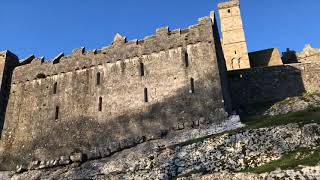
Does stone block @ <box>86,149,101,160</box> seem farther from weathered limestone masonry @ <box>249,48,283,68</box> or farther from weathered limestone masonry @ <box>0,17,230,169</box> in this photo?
weathered limestone masonry @ <box>249,48,283,68</box>

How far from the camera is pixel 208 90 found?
107 feet

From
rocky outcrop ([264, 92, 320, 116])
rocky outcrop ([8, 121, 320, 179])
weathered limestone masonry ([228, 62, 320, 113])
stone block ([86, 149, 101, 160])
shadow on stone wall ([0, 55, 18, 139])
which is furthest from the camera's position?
weathered limestone masonry ([228, 62, 320, 113])

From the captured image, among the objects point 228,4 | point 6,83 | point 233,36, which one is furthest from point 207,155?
point 228,4

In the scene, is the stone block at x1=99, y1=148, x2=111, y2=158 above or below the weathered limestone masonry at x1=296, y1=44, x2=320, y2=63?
below

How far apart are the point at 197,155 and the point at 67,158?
37.5 feet

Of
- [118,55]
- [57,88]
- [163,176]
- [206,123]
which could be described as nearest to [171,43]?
[118,55]

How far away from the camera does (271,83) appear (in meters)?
44.3

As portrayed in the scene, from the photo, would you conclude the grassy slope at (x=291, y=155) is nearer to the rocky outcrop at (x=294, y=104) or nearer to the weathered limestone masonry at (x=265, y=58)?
the rocky outcrop at (x=294, y=104)

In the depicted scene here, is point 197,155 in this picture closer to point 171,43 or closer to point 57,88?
point 171,43

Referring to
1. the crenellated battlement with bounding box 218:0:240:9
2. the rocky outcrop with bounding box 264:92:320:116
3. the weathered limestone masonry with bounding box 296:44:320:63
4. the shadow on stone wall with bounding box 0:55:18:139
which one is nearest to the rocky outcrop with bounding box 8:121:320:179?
the rocky outcrop with bounding box 264:92:320:116

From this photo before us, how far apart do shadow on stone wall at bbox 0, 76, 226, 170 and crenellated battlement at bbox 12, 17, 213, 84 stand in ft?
15.7

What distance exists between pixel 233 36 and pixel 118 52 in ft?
112

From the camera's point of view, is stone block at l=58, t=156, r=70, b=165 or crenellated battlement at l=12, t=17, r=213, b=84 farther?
crenellated battlement at l=12, t=17, r=213, b=84

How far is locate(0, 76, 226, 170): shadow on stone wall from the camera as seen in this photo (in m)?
32.2
